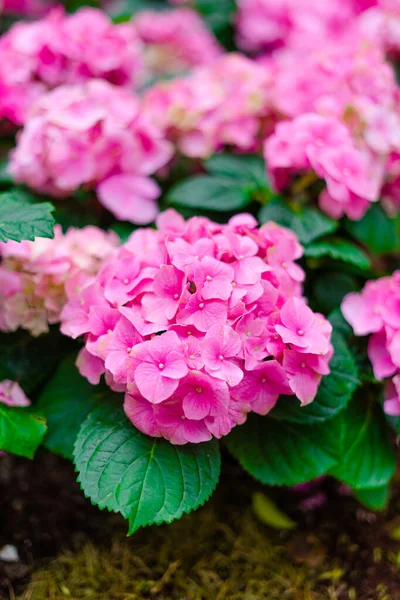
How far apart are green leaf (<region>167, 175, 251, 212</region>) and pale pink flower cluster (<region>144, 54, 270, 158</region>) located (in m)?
0.11

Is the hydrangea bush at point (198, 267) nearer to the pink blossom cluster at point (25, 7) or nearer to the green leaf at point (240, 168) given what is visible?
the green leaf at point (240, 168)

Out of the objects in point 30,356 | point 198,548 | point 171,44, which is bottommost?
point 198,548

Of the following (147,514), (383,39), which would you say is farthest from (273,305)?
(383,39)

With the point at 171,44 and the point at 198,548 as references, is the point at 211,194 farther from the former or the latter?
the point at 171,44

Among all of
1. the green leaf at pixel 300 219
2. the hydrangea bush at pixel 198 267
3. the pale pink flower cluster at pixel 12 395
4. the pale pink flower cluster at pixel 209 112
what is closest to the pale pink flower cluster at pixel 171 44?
the hydrangea bush at pixel 198 267

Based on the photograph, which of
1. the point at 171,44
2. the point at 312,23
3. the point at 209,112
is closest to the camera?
the point at 209,112

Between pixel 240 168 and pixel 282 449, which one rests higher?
pixel 240 168

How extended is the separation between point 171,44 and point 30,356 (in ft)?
4.48

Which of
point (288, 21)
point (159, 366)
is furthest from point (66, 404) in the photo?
point (288, 21)

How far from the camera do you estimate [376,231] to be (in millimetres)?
1492

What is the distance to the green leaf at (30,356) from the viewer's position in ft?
4.06

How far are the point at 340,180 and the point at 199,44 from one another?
44.2 inches

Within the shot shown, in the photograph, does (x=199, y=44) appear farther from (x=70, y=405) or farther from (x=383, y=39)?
(x=70, y=405)

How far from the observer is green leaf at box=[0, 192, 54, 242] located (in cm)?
98
